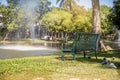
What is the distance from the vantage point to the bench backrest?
12602 mm

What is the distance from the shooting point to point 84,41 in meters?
12.9

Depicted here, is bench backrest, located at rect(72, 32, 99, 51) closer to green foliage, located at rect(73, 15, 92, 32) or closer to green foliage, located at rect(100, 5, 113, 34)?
green foliage, located at rect(73, 15, 92, 32)

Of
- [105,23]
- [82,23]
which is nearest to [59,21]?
[82,23]

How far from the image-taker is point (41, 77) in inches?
336

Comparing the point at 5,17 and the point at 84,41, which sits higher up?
the point at 5,17

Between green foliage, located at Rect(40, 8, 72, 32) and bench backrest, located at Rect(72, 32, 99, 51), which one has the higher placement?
green foliage, located at Rect(40, 8, 72, 32)

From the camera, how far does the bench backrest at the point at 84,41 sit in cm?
1260

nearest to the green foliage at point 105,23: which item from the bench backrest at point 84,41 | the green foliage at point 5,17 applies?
the green foliage at point 5,17

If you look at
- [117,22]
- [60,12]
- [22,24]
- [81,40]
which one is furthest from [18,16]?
[81,40]

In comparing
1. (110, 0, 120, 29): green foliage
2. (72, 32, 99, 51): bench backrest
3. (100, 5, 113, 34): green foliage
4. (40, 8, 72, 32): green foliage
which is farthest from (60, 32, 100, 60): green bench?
(100, 5, 113, 34): green foliage

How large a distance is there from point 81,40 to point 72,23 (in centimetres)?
6734

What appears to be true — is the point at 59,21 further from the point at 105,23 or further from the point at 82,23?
the point at 105,23

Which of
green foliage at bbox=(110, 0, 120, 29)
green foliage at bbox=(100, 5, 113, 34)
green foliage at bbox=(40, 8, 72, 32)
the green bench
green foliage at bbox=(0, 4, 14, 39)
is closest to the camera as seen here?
the green bench

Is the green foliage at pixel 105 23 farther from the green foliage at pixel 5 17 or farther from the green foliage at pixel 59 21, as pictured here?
the green foliage at pixel 5 17
